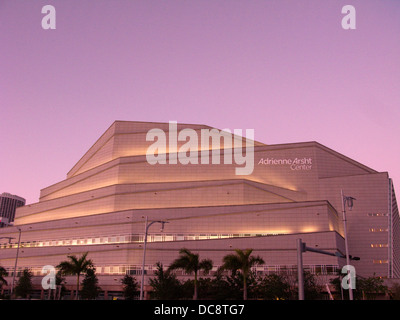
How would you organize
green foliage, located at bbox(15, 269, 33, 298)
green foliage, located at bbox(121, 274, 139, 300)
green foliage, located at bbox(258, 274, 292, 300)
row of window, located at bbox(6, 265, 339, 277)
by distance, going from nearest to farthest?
green foliage, located at bbox(258, 274, 292, 300) < green foliage, located at bbox(121, 274, 139, 300) < row of window, located at bbox(6, 265, 339, 277) < green foliage, located at bbox(15, 269, 33, 298)

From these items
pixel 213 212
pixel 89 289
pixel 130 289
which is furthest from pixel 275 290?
pixel 89 289

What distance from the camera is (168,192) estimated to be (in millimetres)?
83750

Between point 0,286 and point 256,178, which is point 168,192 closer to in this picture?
point 256,178

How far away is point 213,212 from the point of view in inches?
3068

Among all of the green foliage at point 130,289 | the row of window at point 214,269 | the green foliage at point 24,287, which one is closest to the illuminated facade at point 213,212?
the row of window at point 214,269

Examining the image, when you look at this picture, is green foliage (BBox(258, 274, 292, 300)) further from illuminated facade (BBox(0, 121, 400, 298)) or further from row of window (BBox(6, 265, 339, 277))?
illuminated facade (BBox(0, 121, 400, 298))

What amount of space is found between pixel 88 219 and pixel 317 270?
46.3 meters

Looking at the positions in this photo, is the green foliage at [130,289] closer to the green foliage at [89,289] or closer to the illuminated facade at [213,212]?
the green foliage at [89,289]

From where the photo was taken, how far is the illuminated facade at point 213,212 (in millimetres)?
74625

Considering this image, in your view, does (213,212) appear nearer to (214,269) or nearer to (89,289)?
(214,269)

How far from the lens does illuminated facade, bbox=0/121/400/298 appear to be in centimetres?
7462

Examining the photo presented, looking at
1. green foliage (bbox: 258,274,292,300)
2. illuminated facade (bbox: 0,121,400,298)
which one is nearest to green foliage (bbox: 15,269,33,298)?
illuminated facade (bbox: 0,121,400,298)

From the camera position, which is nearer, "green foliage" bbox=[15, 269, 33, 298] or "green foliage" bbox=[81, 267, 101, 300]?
"green foliage" bbox=[81, 267, 101, 300]
